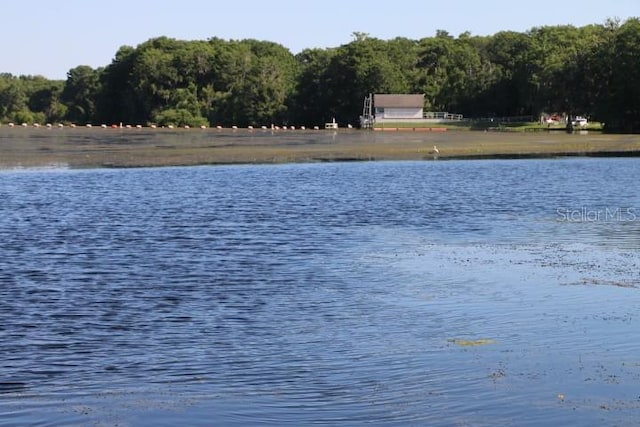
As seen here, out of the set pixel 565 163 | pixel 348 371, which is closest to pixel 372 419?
pixel 348 371

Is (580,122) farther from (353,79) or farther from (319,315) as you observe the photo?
(319,315)

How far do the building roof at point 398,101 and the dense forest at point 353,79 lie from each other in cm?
510

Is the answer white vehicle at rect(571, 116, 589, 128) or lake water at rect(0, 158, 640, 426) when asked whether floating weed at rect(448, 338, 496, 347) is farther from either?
white vehicle at rect(571, 116, 589, 128)

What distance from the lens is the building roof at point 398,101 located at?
150500 millimetres

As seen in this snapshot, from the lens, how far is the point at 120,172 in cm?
5344

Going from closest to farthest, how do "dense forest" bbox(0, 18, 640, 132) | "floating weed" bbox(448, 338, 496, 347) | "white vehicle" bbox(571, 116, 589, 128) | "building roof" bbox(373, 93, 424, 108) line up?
"floating weed" bbox(448, 338, 496, 347)
"dense forest" bbox(0, 18, 640, 132)
"white vehicle" bbox(571, 116, 589, 128)
"building roof" bbox(373, 93, 424, 108)

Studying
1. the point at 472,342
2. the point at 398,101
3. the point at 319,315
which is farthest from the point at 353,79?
the point at 472,342

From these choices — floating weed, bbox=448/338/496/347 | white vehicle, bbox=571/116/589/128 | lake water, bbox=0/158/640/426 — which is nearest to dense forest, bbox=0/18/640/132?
white vehicle, bbox=571/116/589/128

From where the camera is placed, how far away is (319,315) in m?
16.0

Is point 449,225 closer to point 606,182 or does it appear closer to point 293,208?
point 293,208

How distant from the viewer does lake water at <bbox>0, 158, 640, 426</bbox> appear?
431 inches

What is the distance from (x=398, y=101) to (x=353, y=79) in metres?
11.0

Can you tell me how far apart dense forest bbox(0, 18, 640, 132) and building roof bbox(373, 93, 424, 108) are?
16.7ft

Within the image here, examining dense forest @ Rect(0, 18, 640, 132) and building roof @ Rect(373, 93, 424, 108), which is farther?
building roof @ Rect(373, 93, 424, 108)
